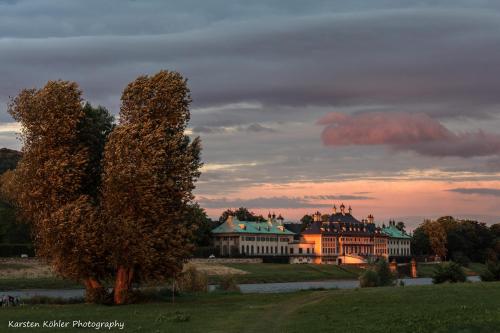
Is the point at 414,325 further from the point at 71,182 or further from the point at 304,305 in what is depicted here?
the point at 71,182

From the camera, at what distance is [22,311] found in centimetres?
4528

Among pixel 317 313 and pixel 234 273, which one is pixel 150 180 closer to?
pixel 317 313

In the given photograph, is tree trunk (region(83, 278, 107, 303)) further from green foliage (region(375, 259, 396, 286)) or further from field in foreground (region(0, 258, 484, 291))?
field in foreground (region(0, 258, 484, 291))

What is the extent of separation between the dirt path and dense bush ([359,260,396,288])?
71.8 feet

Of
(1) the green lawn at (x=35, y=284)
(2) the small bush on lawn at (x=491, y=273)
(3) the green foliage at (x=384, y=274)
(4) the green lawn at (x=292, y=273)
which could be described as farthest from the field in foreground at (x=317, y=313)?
(4) the green lawn at (x=292, y=273)

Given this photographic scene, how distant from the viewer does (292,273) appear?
13825 cm

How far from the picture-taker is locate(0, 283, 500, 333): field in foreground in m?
32.1

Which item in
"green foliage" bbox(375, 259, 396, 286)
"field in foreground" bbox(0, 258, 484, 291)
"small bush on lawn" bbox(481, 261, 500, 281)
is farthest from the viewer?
"field in foreground" bbox(0, 258, 484, 291)

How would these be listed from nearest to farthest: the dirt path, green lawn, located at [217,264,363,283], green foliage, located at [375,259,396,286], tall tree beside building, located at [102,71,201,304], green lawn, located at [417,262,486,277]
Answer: the dirt path → tall tree beside building, located at [102,71,201,304] → green foliage, located at [375,259,396,286] → green lawn, located at [217,264,363,283] → green lawn, located at [417,262,486,277]

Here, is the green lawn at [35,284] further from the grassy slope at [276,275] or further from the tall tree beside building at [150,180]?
the tall tree beside building at [150,180]

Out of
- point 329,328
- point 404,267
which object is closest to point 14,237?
point 404,267

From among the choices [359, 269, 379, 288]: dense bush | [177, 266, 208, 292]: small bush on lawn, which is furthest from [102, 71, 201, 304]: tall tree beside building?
[359, 269, 379, 288]: dense bush

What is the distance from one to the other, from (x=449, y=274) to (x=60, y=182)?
1392 inches

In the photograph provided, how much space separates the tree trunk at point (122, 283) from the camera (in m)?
50.7
